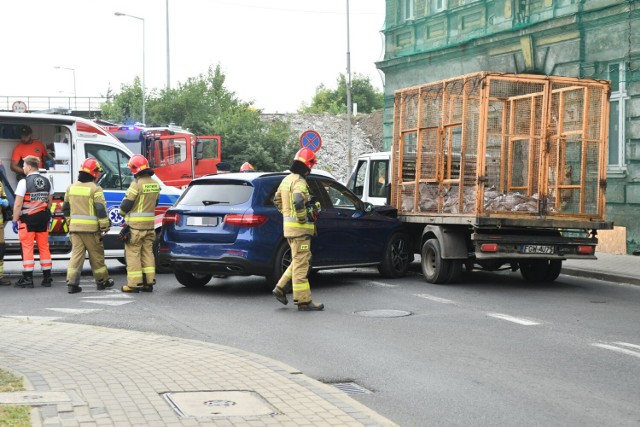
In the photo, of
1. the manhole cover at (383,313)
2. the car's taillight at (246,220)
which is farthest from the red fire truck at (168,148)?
the manhole cover at (383,313)

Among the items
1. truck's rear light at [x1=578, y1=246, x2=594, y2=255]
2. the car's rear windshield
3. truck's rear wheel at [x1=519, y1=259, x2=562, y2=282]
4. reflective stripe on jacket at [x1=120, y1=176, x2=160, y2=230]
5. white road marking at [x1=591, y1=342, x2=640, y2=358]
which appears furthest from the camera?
truck's rear wheel at [x1=519, y1=259, x2=562, y2=282]

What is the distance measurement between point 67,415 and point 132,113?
58.8 metres

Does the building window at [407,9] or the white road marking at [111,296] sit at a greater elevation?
the building window at [407,9]

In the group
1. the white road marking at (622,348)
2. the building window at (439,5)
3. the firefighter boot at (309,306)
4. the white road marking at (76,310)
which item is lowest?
the white road marking at (76,310)

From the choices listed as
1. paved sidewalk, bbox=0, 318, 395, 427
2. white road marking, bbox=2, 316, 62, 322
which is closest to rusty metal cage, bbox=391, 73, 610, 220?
white road marking, bbox=2, 316, 62, 322

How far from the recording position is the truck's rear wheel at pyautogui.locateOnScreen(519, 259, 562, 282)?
15398mm

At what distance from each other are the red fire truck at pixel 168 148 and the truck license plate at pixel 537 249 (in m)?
15.8

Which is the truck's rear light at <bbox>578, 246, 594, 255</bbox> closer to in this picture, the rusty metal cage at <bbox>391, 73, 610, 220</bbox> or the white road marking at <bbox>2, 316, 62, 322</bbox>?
the rusty metal cage at <bbox>391, 73, 610, 220</bbox>

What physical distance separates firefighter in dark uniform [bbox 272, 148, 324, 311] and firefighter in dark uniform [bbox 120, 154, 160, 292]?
2459 mm

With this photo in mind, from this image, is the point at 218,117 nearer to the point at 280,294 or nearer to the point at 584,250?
the point at 584,250

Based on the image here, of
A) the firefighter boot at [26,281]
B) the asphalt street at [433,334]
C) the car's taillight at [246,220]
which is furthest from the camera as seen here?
the firefighter boot at [26,281]

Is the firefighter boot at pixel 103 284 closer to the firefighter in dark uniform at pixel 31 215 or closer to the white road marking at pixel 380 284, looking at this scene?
the firefighter in dark uniform at pixel 31 215

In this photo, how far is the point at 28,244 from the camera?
14.4 meters

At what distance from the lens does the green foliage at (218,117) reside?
52.4 meters
